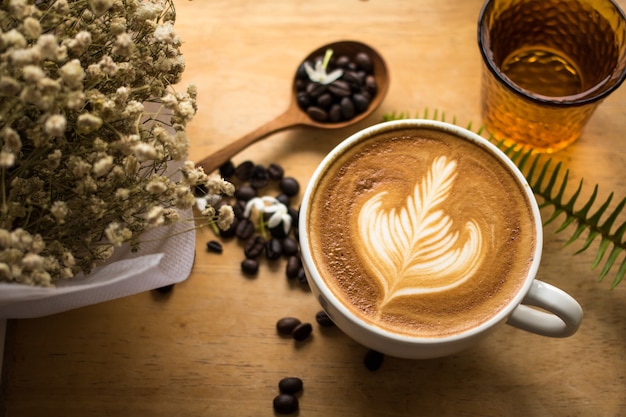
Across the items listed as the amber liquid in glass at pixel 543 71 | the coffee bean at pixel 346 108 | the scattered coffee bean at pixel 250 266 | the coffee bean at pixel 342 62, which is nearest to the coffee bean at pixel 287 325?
the scattered coffee bean at pixel 250 266

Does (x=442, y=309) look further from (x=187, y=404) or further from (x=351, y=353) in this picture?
(x=187, y=404)

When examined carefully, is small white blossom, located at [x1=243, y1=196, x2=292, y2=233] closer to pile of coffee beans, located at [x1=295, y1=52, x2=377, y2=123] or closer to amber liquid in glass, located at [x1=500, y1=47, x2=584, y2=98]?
pile of coffee beans, located at [x1=295, y1=52, x2=377, y2=123]

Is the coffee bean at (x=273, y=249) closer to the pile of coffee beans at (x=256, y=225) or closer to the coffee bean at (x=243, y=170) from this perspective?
the pile of coffee beans at (x=256, y=225)

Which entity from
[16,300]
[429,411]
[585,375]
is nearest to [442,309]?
[429,411]

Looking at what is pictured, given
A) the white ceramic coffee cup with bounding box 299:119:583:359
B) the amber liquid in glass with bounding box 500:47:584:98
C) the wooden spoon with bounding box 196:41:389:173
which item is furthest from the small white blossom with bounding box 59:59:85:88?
the amber liquid in glass with bounding box 500:47:584:98

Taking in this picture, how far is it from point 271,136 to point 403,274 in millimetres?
493

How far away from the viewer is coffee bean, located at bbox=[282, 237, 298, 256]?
1327mm

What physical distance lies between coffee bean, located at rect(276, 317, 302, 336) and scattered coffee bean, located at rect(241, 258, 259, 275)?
0.11 m

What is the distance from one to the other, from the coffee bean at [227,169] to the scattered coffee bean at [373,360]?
457 millimetres

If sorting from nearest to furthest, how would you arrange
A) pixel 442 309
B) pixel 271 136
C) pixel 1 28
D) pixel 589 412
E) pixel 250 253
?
pixel 1 28
pixel 442 309
pixel 589 412
pixel 250 253
pixel 271 136

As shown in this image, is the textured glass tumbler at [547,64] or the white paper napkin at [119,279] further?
the textured glass tumbler at [547,64]

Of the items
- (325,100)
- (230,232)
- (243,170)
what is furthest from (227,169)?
(325,100)

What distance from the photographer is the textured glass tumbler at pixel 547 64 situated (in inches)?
49.8

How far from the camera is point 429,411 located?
122 cm
